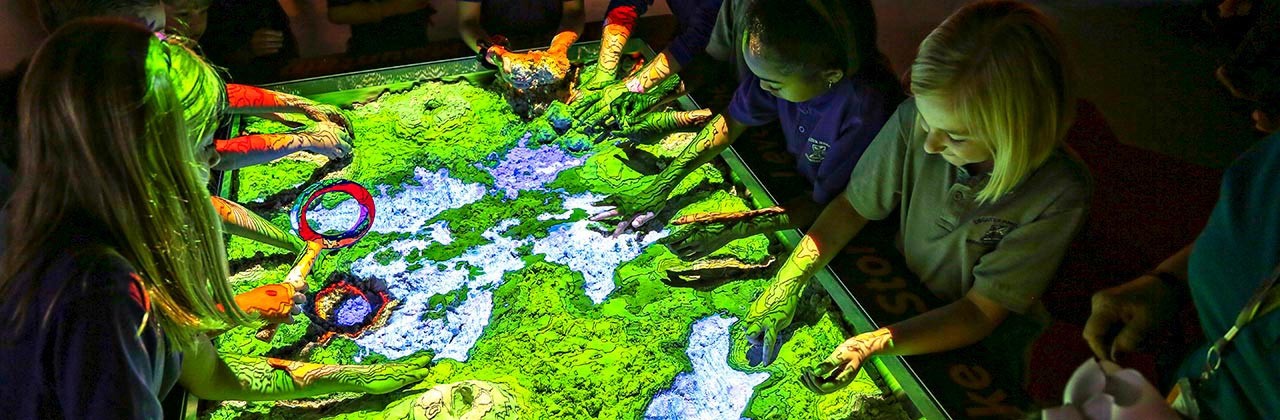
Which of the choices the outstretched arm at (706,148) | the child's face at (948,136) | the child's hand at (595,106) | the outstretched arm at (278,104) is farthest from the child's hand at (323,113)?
the child's face at (948,136)

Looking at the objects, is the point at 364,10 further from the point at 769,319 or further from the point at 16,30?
the point at 769,319

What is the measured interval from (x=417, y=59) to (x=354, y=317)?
0.79 meters

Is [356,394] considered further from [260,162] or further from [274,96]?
[274,96]

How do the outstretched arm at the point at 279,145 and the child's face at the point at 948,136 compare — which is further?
the outstretched arm at the point at 279,145

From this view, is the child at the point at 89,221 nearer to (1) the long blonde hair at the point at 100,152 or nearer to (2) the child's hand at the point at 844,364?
(1) the long blonde hair at the point at 100,152

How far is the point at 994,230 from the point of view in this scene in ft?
3.84

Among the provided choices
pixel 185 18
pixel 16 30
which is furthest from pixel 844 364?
pixel 16 30

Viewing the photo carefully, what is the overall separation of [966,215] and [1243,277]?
384mm

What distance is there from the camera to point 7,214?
904 mm

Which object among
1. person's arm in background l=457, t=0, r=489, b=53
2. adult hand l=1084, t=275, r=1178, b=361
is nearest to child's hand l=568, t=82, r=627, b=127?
person's arm in background l=457, t=0, r=489, b=53

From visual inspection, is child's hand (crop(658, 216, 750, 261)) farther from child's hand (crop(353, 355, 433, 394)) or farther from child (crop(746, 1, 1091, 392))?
child's hand (crop(353, 355, 433, 394))

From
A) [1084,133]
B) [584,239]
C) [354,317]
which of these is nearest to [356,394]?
[354,317]

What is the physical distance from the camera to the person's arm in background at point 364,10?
2.35m

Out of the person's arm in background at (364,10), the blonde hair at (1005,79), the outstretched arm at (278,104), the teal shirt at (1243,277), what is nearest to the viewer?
the teal shirt at (1243,277)
